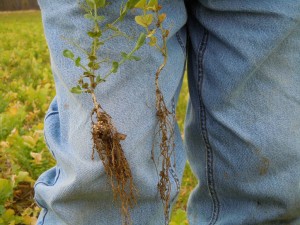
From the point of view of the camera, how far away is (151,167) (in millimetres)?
1300

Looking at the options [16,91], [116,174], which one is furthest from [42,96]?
[116,174]

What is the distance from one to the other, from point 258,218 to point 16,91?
2318 millimetres

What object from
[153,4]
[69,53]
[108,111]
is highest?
[153,4]

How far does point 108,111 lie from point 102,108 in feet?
0.06

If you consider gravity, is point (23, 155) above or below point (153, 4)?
below

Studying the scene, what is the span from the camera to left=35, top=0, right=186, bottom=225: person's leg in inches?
48.1

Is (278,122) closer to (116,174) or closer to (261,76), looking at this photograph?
(261,76)

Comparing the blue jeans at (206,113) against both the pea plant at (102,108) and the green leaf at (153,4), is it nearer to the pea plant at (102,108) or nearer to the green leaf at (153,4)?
the pea plant at (102,108)

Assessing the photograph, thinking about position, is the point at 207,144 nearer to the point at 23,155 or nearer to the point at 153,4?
the point at 153,4

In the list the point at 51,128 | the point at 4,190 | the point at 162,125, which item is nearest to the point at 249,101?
the point at 162,125

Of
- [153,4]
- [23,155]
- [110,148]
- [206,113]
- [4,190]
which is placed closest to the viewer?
[153,4]

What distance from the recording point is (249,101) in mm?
1431

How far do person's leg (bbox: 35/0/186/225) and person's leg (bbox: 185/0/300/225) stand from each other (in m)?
0.13

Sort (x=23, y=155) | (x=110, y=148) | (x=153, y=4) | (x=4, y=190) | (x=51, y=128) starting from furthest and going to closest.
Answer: (x=23, y=155) → (x=4, y=190) → (x=51, y=128) → (x=110, y=148) → (x=153, y=4)
